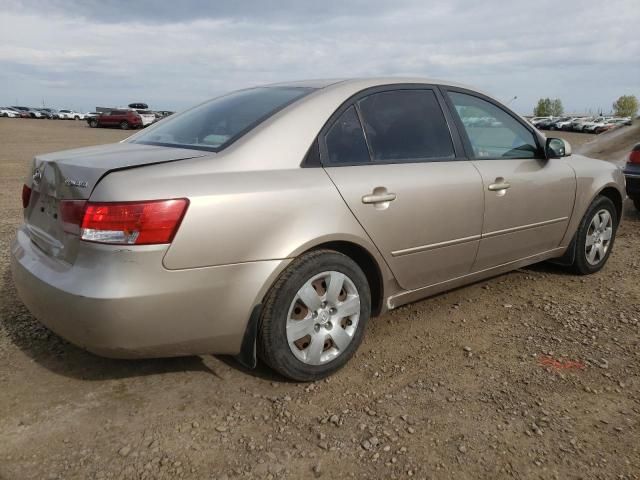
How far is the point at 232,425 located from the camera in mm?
2416

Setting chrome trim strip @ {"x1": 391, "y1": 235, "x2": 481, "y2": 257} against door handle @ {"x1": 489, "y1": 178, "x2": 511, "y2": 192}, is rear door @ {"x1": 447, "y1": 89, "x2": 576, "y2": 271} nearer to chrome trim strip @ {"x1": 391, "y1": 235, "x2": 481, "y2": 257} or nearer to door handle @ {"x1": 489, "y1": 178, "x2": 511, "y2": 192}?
door handle @ {"x1": 489, "y1": 178, "x2": 511, "y2": 192}

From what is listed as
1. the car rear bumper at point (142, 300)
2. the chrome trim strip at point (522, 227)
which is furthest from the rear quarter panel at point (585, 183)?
the car rear bumper at point (142, 300)

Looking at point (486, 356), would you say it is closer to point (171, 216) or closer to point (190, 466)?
point (190, 466)

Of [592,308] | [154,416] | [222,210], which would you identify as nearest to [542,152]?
[592,308]

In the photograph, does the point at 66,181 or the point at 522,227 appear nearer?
the point at 66,181

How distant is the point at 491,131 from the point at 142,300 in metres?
2.69

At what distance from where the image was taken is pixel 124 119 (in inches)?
1463

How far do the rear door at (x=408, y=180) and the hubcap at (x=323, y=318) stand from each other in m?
0.33

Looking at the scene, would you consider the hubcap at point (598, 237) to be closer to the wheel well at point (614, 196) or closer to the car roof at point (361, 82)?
the wheel well at point (614, 196)

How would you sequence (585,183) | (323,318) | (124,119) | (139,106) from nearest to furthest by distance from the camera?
(323,318), (585,183), (124,119), (139,106)

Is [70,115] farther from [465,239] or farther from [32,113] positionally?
[465,239]

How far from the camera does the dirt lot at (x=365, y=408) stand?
2.16m

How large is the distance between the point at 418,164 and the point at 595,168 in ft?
6.88

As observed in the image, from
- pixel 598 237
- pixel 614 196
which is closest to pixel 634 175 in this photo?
pixel 614 196
